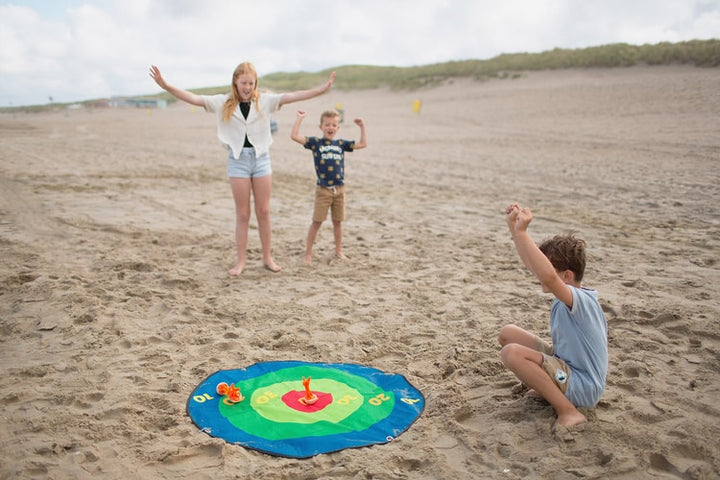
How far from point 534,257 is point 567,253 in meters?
0.29

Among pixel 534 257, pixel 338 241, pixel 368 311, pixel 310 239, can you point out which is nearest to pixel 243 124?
pixel 310 239

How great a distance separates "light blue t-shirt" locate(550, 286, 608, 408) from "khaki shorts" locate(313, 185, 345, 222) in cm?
320

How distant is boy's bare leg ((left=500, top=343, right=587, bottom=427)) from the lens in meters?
2.69

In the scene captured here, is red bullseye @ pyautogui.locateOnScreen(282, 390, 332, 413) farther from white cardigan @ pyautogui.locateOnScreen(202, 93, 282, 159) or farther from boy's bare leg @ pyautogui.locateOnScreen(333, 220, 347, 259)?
boy's bare leg @ pyautogui.locateOnScreen(333, 220, 347, 259)

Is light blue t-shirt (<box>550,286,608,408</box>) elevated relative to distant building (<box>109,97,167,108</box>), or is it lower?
lower

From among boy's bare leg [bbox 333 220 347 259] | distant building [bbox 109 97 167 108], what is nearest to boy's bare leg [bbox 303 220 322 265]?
boy's bare leg [bbox 333 220 347 259]

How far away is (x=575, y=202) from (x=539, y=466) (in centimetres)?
649

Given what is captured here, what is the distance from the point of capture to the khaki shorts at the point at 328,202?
18.1 feet

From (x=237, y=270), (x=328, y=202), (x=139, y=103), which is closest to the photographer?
(x=237, y=270)

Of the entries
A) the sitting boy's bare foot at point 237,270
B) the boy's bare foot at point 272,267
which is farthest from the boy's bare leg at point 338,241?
the sitting boy's bare foot at point 237,270

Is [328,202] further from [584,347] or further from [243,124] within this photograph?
[584,347]

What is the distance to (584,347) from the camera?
2676 millimetres

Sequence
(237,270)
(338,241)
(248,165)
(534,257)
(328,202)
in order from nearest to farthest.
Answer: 1. (534,257)
2. (248,165)
3. (237,270)
4. (328,202)
5. (338,241)

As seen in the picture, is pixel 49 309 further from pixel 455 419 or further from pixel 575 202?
pixel 575 202
